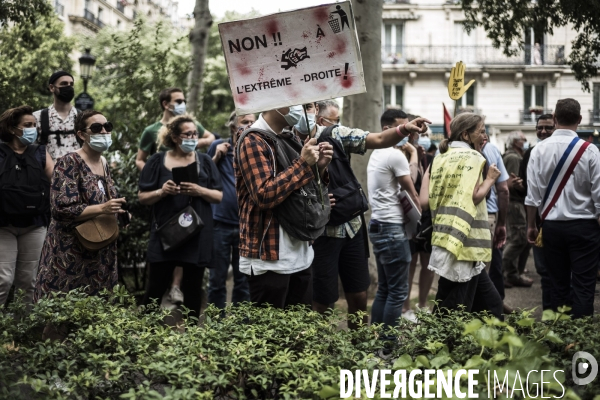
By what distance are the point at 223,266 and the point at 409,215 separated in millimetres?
1959

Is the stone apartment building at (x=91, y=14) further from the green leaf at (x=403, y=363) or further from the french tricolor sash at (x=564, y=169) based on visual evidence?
the green leaf at (x=403, y=363)

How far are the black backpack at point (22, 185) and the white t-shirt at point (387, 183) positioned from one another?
9.49 ft

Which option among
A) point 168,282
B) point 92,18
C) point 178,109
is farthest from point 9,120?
point 92,18

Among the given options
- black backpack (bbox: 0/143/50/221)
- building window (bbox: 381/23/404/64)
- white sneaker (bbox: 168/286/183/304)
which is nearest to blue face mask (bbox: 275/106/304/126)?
black backpack (bbox: 0/143/50/221)

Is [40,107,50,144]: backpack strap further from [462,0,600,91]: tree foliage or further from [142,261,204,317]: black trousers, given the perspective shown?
[462,0,600,91]: tree foliage

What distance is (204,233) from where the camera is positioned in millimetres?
6922

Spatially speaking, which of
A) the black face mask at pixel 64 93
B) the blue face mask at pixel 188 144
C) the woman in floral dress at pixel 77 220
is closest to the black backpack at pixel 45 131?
the black face mask at pixel 64 93

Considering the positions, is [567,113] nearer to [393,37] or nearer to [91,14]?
[393,37]

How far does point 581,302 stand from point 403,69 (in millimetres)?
37109

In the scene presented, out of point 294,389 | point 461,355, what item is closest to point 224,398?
point 294,389

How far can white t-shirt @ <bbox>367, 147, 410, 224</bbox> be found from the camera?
696 centimetres

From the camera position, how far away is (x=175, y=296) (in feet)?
27.1

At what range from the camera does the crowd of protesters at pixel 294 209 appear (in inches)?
189

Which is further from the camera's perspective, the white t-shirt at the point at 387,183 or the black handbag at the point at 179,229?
the white t-shirt at the point at 387,183
